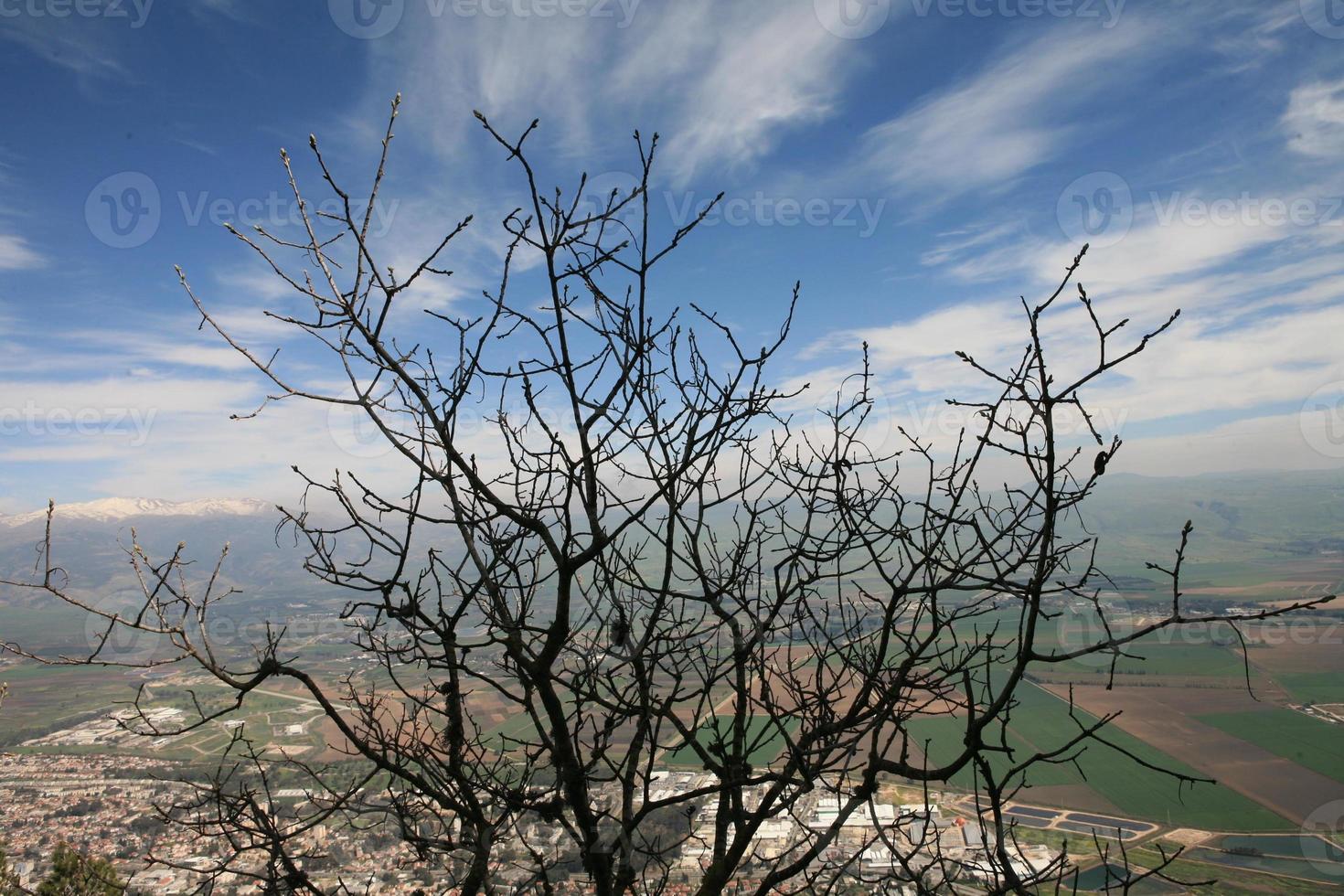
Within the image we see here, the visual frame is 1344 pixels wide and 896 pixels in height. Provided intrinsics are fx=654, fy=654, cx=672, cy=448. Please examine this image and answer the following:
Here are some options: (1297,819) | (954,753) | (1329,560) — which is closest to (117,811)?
(954,753)

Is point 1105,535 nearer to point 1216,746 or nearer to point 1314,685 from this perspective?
point 1314,685

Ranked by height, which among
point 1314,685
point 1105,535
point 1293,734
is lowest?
point 1293,734

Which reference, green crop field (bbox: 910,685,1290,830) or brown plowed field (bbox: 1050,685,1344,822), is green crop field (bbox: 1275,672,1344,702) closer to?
brown plowed field (bbox: 1050,685,1344,822)

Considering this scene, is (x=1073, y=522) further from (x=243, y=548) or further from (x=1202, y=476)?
(x=1202, y=476)

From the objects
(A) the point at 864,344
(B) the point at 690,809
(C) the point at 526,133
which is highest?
(C) the point at 526,133

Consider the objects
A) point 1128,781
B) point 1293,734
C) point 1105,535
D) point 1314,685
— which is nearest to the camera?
point 1128,781

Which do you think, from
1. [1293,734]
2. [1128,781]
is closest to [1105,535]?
[1293,734]

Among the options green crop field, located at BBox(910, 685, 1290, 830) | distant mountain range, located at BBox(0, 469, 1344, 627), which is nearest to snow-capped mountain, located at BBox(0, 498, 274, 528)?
distant mountain range, located at BBox(0, 469, 1344, 627)

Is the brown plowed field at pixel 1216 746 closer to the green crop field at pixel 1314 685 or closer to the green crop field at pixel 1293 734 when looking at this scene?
the green crop field at pixel 1293 734
